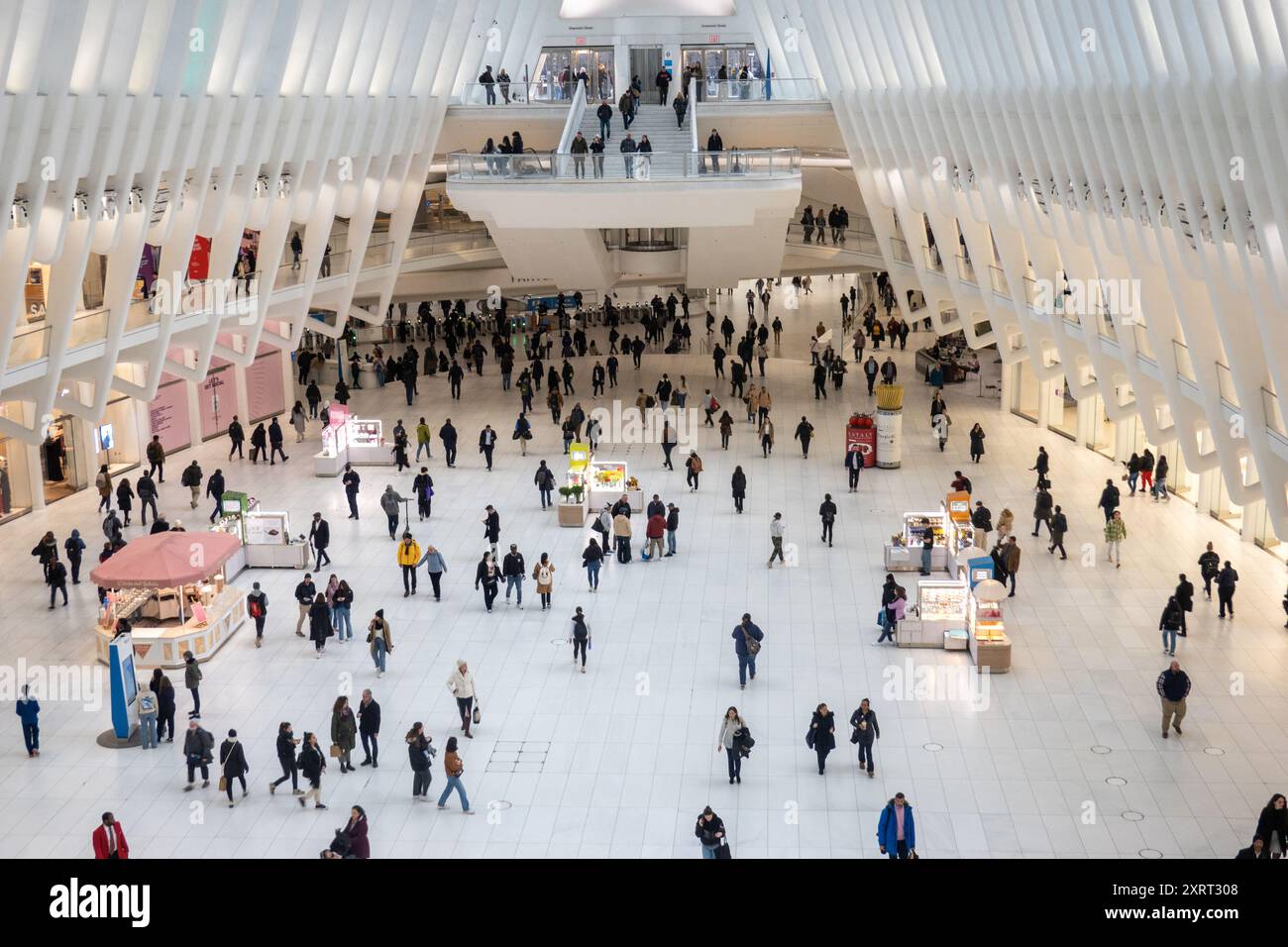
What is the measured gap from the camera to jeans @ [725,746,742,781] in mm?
17391

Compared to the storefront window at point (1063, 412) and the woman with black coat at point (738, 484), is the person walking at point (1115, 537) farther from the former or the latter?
the storefront window at point (1063, 412)

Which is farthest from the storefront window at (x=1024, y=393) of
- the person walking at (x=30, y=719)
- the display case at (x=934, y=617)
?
the person walking at (x=30, y=719)

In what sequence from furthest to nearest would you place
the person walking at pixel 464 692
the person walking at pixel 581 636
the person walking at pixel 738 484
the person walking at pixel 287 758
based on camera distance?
the person walking at pixel 738 484 < the person walking at pixel 581 636 < the person walking at pixel 464 692 < the person walking at pixel 287 758

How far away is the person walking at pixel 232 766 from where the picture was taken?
17219 mm

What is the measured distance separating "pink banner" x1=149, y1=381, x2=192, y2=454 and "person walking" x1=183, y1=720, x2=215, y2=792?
56.6 ft

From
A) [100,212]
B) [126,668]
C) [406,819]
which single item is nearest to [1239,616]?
[406,819]

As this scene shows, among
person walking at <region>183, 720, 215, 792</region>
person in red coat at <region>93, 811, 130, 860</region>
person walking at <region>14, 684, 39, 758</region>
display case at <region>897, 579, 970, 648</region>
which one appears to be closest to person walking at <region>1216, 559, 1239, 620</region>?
display case at <region>897, 579, 970, 648</region>

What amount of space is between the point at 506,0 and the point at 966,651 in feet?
82.2

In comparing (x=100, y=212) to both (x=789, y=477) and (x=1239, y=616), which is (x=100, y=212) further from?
(x=1239, y=616)

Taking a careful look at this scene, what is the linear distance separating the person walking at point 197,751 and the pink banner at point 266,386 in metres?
20.8

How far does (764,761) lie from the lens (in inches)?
724

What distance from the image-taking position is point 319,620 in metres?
21.6

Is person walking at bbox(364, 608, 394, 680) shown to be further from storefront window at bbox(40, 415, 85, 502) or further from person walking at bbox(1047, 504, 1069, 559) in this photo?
storefront window at bbox(40, 415, 85, 502)
